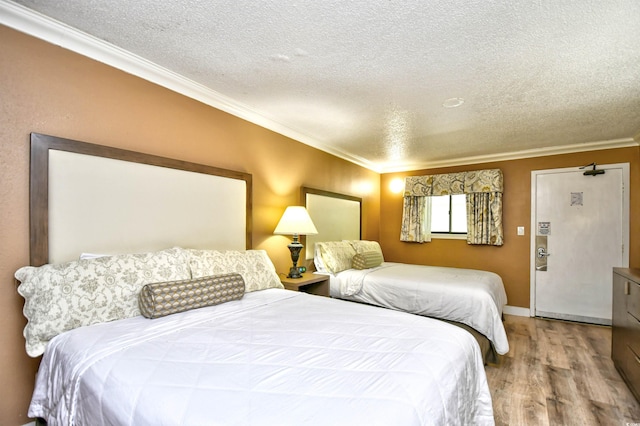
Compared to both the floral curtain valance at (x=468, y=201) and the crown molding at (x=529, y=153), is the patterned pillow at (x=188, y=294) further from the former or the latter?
the crown molding at (x=529, y=153)

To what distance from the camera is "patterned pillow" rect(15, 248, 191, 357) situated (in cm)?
151

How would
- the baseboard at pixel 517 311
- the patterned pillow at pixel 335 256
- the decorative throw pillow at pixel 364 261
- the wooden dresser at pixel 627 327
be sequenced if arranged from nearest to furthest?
1. the wooden dresser at pixel 627 327
2. the patterned pillow at pixel 335 256
3. the decorative throw pillow at pixel 364 261
4. the baseboard at pixel 517 311

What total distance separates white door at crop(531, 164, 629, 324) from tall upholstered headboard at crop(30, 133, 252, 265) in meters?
4.44

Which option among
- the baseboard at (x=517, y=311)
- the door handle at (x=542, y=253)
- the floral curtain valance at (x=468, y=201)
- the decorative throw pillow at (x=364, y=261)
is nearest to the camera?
the decorative throw pillow at (x=364, y=261)

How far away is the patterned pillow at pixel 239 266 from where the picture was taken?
2203 mm

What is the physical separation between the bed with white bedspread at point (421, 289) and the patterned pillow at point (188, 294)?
5.61ft

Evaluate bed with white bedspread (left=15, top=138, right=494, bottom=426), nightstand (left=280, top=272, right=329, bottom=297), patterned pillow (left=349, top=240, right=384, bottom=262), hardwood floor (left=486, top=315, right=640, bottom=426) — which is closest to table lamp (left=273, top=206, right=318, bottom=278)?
nightstand (left=280, top=272, right=329, bottom=297)

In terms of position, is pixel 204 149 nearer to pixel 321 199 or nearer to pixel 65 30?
pixel 65 30

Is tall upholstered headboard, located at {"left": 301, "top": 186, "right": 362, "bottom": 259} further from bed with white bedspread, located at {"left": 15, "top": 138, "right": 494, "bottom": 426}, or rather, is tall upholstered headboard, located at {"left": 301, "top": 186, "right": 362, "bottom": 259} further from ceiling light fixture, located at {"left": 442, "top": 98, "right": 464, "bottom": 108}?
ceiling light fixture, located at {"left": 442, "top": 98, "right": 464, "bottom": 108}

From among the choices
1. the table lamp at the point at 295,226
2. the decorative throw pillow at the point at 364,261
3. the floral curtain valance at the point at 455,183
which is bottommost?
the decorative throw pillow at the point at 364,261

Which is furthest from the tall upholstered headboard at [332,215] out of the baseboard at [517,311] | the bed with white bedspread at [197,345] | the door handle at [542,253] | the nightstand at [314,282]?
the door handle at [542,253]

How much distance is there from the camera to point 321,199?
415 cm

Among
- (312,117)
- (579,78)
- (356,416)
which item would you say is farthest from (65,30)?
(579,78)

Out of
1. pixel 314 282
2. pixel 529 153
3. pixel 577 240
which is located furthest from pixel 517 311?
pixel 314 282
